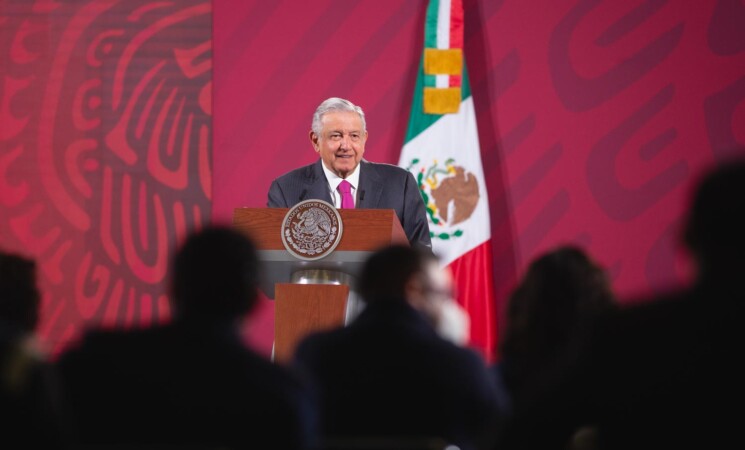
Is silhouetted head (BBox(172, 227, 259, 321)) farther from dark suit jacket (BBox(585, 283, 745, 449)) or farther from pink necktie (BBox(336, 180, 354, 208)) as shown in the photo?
pink necktie (BBox(336, 180, 354, 208))

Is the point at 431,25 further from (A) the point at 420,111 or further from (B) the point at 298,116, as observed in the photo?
(B) the point at 298,116

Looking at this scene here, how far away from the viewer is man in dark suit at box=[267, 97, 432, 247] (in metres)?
4.48

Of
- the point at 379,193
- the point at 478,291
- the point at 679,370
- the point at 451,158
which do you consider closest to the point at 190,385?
the point at 679,370

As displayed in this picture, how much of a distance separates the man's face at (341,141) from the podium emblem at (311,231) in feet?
3.67

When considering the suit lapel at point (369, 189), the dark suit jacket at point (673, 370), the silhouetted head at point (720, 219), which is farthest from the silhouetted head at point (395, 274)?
the suit lapel at point (369, 189)

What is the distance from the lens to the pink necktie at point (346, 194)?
4547 millimetres

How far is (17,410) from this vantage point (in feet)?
5.54

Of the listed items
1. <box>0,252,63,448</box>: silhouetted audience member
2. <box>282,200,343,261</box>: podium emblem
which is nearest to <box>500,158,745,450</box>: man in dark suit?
<box>0,252,63,448</box>: silhouetted audience member

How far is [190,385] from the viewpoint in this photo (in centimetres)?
174

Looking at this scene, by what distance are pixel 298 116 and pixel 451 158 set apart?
37.4 inches

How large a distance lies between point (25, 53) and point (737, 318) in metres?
5.33

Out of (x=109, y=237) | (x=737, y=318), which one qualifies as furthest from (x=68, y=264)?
(x=737, y=318)

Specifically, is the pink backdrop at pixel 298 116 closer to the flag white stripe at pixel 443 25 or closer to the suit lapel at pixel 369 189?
the flag white stripe at pixel 443 25

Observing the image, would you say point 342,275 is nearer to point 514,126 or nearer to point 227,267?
point 227,267
